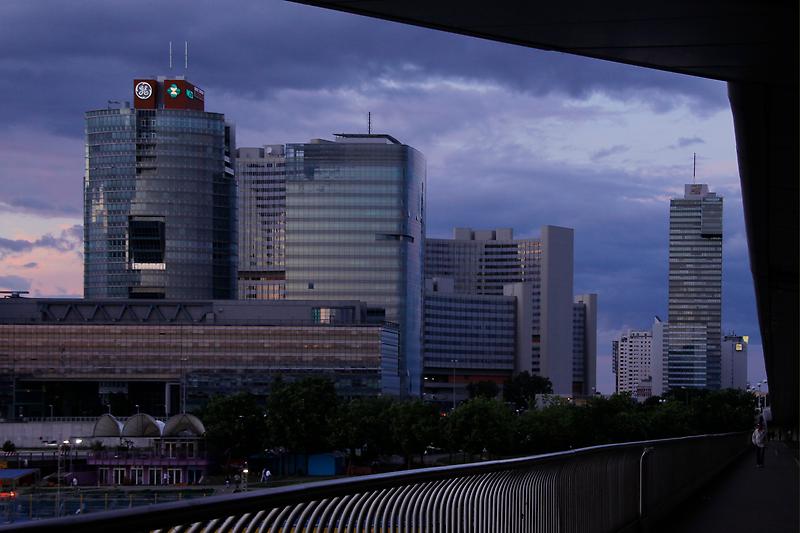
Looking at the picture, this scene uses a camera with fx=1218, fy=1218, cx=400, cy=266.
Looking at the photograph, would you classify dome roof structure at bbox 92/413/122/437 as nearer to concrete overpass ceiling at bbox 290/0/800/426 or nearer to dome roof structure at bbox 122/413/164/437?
dome roof structure at bbox 122/413/164/437

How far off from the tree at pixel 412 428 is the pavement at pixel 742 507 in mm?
77967

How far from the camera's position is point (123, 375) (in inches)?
6048

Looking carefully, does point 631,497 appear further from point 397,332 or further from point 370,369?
point 397,332

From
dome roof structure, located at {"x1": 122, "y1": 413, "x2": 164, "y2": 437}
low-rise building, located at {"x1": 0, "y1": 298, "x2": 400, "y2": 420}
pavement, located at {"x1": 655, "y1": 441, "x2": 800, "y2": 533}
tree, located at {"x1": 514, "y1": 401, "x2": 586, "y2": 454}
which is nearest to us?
pavement, located at {"x1": 655, "y1": 441, "x2": 800, "y2": 533}

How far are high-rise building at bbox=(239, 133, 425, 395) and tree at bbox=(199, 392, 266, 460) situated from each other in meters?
66.8

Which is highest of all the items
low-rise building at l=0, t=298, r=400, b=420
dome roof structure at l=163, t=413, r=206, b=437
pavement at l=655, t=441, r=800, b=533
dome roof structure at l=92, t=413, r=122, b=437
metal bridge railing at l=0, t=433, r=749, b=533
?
metal bridge railing at l=0, t=433, r=749, b=533

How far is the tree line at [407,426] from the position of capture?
10619cm

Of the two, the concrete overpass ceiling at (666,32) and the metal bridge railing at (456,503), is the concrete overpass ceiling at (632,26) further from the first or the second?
the metal bridge railing at (456,503)

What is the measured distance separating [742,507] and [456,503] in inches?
481

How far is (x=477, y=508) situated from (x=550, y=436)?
101209 mm

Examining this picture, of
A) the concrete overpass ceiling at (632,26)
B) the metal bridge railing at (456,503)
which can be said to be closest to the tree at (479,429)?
the metal bridge railing at (456,503)

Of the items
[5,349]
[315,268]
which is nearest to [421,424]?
[5,349]

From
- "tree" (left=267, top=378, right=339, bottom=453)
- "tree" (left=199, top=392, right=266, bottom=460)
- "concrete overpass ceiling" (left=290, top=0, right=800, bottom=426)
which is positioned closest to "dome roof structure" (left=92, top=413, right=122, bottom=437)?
"tree" (left=199, top=392, right=266, bottom=460)

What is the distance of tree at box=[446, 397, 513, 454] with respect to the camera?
343ft
